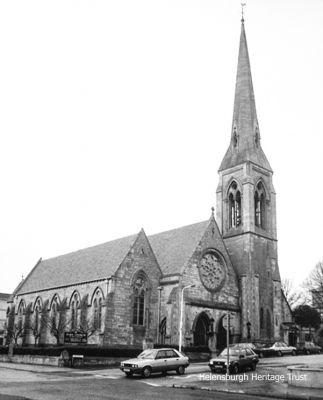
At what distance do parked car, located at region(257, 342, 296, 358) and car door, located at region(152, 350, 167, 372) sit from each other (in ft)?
57.4

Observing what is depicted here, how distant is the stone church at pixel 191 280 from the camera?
44375 millimetres

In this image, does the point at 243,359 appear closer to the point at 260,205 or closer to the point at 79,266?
the point at 260,205

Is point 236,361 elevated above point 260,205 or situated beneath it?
situated beneath

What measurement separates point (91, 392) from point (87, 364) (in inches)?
631

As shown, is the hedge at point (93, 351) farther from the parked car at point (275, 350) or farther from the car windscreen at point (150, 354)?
the parked car at point (275, 350)

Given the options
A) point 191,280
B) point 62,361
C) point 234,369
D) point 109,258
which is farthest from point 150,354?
point 109,258

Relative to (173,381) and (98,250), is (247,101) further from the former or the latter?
(173,381)

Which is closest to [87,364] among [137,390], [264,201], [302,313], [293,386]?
[137,390]

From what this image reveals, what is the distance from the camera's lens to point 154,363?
27.0m

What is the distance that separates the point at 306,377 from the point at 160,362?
9702 mm

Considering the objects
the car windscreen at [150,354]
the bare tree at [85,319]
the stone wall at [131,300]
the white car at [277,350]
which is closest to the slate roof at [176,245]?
the stone wall at [131,300]

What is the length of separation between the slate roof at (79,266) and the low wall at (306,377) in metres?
26.2

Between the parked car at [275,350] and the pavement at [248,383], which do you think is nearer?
the pavement at [248,383]

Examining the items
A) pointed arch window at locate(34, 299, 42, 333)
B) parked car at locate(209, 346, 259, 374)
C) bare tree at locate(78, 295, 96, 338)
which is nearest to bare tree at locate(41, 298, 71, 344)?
pointed arch window at locate(34, 299, 42, 333)
